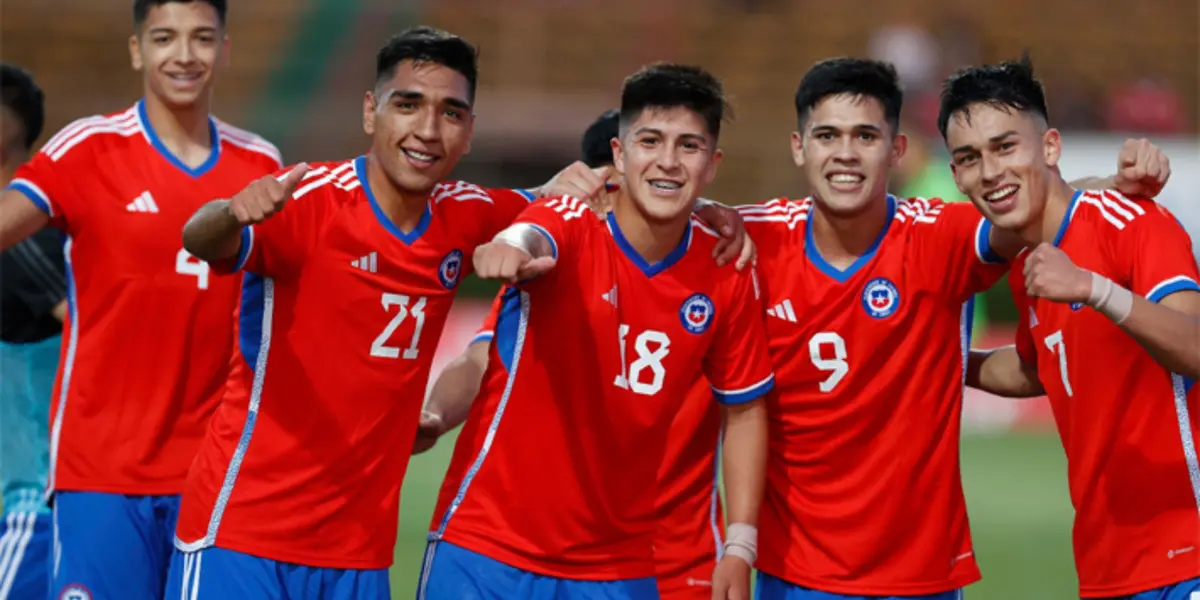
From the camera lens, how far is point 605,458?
536 centimetres

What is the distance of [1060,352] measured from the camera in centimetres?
544

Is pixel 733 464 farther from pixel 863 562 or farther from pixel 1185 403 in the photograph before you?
pixel 1185 403

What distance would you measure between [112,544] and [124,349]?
0.75 metres

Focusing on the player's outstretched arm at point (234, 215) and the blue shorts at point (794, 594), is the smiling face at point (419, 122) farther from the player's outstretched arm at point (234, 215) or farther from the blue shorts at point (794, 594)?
the blue shorts at point (794, 594)

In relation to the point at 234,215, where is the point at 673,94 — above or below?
above

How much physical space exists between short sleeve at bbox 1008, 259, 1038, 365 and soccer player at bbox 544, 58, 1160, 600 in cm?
10

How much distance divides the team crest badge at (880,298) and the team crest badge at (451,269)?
152 centimetres

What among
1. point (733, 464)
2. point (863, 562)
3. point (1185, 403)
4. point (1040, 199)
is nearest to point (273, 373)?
point (733, 464)

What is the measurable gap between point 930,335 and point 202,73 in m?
3.12

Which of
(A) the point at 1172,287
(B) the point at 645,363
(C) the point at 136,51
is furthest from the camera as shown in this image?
(C) the point at 136,51

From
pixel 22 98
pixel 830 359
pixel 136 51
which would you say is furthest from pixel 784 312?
pixel 22 98

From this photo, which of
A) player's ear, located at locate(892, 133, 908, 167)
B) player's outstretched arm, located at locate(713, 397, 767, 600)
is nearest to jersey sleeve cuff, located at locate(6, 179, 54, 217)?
player's outstretched arm, located at locate(713, 397, 767, 600)

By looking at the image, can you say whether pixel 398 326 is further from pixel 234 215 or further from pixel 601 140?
pixel 601 140

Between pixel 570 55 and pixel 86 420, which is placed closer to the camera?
pixel 86 420
